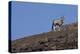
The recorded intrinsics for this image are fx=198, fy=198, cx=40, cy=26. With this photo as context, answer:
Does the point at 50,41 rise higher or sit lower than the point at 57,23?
lower

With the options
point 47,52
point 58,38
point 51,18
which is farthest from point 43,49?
point 51,18

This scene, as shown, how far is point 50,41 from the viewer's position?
2.04 metres

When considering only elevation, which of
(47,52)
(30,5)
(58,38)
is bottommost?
(47,52)

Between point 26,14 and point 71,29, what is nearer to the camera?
point 26,14

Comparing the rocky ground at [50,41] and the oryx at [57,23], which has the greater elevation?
the oryx at [57,23]

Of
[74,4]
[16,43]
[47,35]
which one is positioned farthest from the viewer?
[74,4]

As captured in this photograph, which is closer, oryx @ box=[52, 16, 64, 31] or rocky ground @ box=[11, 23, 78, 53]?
rocky ground @ box=[11, 23, 78, 53]

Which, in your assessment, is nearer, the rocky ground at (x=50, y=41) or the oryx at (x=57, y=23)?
the rocky ground at (x=50, y=41)

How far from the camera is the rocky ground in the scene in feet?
6.32

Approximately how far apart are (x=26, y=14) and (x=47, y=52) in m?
0.45

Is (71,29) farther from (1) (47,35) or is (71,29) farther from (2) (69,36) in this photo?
(1) (47,35)

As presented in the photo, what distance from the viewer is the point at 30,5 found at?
1.98 meters

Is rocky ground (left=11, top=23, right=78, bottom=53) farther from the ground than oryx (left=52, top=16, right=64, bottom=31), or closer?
closer

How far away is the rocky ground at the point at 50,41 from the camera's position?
6.32 ft
